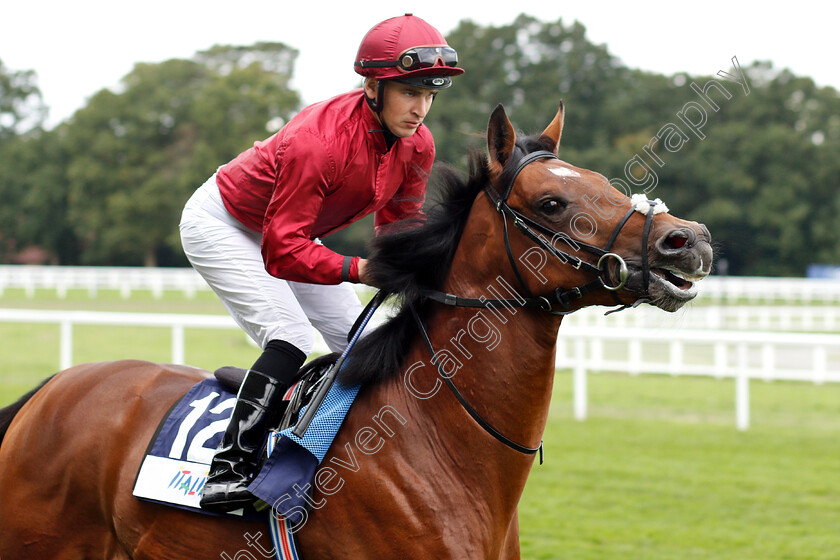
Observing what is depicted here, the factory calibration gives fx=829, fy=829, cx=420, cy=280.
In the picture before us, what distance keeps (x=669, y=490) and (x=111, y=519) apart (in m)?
4.82

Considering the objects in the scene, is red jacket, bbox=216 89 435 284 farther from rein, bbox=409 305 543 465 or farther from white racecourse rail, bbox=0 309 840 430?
white racecourse rail, bbox=0 309 840 430

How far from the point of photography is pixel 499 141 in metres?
2.64

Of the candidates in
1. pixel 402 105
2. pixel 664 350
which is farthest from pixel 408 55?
pixel 664 350

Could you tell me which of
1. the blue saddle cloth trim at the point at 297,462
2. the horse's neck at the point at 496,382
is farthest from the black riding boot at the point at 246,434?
the horse's neck at the point at 496,382

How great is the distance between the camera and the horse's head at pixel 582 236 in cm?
234

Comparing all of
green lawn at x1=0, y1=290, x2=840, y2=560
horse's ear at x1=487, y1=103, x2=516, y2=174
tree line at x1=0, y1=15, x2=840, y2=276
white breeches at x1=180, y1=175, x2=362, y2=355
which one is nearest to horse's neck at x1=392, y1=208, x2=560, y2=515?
horse's ear at x1=487, y1=103, x2=516, y2=174

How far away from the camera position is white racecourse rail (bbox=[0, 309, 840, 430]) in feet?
28.7

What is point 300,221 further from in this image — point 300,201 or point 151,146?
point 151,146

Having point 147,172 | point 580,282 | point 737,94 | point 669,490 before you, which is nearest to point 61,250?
point 147,172

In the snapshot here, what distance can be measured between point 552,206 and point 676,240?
1.26ft

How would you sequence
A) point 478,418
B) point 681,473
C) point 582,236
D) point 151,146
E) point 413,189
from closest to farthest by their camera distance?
point 582,236 → point 478,418 → point 413,189 → point 681,473 → point 151,146

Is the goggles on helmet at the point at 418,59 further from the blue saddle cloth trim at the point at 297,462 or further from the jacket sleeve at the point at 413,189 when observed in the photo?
the blue saddle cloth trim at the point at 297,462

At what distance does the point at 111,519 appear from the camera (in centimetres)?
306

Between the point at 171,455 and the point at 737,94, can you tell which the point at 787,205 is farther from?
the point at 171,455
